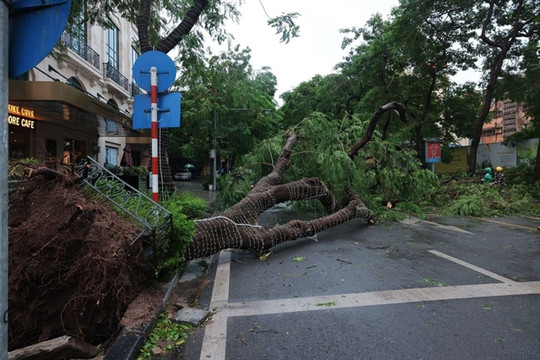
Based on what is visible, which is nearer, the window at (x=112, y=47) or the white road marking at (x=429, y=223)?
the white road marking at (x=429, y=223)

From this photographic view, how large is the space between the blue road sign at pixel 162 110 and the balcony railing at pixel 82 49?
11.1m

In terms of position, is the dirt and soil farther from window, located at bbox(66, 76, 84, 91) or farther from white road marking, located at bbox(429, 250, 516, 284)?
window, located at bbox(66, 76, 84, 91)

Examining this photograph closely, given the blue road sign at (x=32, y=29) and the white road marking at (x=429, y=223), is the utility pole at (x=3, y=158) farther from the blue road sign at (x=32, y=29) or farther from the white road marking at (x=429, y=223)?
the white road marking at (x=429, y=223)

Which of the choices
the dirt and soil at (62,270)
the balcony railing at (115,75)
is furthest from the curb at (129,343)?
the balcony railing at (115,75)

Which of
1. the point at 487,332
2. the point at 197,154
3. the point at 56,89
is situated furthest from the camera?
the point at 197,154

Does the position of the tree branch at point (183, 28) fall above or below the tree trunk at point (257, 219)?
above

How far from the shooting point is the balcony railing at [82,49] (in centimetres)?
1445

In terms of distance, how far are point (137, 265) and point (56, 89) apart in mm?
6379

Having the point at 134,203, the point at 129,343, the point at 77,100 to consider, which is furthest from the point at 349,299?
the point at 77,100

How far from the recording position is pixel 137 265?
3.53 m

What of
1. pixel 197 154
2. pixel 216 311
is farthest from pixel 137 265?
pixel 197 154

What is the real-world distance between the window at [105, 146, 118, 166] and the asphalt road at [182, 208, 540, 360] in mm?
16698

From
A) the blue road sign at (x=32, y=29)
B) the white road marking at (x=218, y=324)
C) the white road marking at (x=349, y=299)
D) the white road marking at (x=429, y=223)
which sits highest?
the blue road sign at (x=32, y=29)

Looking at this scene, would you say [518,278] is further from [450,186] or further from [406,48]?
[406,48]
